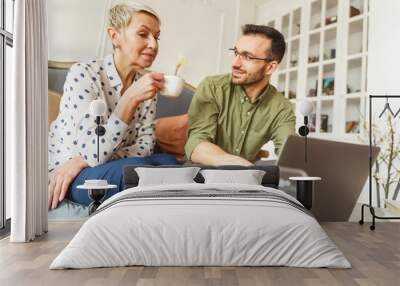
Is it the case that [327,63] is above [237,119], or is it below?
above

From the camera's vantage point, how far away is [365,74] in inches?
235

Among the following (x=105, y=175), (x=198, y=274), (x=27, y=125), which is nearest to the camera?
(x=198, y=274)

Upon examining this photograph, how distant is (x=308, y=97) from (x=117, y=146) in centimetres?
225

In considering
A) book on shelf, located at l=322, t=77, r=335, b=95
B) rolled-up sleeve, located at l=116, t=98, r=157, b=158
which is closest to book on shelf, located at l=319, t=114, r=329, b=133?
book on shelf, located at l=322, t=77, r=335, b=95

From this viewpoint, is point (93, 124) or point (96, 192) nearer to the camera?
point (96, 192)

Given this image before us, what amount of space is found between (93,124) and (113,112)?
0.26 meters

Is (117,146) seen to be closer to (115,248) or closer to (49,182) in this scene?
(49,182)

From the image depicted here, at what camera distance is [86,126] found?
5973mm

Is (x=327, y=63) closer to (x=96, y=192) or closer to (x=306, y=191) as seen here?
(x=306, y=191)

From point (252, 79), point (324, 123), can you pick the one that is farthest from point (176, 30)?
point (324, 123)

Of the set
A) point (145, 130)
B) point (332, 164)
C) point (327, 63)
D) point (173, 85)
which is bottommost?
point (332, 164)

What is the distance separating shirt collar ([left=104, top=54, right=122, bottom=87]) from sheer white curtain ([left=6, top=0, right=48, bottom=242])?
887mm

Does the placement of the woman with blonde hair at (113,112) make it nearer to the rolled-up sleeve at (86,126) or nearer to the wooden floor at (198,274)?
the rolled-up sleeve at (86,126)

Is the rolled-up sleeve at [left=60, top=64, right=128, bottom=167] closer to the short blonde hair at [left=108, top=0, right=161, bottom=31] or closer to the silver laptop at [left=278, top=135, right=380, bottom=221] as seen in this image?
the short blonde hair at [left=108, top=0, right=161, bottom=31]
